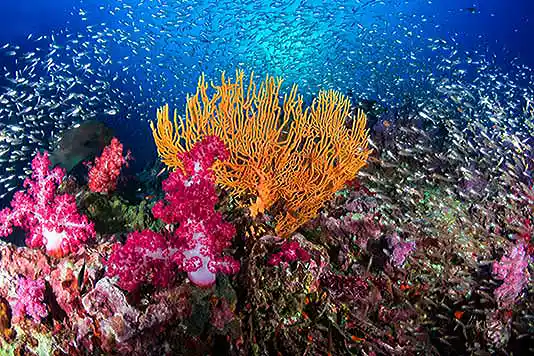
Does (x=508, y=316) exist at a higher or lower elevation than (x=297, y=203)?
lower

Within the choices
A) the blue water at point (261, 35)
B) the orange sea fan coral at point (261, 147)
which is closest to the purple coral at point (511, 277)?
the orange sea fan coral at point (261, 147)

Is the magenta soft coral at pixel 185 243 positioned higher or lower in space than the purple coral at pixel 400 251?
higher

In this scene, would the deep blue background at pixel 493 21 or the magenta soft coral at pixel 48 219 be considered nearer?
the magenta soft coral at pixel 48 219

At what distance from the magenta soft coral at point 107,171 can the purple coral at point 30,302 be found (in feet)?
16.0

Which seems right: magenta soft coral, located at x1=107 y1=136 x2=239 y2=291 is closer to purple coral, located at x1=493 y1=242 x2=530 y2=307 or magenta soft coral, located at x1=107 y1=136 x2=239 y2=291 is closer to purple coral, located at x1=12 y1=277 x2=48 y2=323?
purple coral, located at x1=12 y1=277 x2=48 y2=323

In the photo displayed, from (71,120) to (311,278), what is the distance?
53.4 feet

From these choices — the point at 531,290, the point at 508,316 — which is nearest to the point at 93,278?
the point at 508,316

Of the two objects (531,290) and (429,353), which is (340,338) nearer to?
(429,353)

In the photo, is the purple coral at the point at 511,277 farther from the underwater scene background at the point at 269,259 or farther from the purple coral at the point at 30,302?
the purple coral at the point at 30,302

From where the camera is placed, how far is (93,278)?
356 centimetres

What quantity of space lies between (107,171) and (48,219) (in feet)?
13.8

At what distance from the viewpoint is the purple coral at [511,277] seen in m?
3.97

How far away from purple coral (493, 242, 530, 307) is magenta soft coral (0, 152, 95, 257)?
5.06 meters

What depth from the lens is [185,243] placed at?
3.38 m
